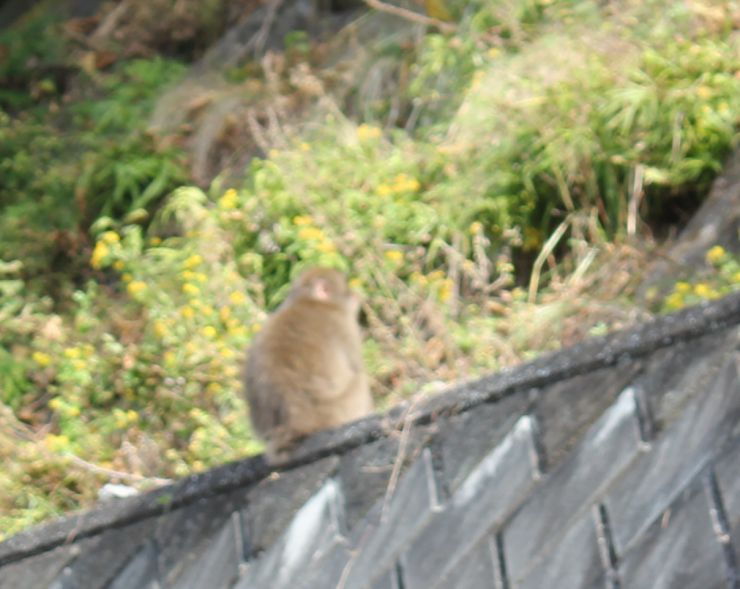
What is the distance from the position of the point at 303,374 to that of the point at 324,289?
756mm

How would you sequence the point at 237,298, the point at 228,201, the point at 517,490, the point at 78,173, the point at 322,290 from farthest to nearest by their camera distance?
the point at 78,173
the point at 228,201
the point at 237,298
the point at 322,290
the point at 517,490

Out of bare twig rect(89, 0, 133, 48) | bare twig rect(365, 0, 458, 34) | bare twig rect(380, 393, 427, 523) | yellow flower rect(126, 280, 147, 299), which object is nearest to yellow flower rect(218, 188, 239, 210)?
yellow flower rect(126, 280, 147, 299)

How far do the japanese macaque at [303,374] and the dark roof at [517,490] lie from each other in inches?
14.7

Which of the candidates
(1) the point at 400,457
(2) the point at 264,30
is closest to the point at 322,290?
(1) the point at 400,457

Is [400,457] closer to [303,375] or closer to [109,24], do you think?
[303,375]

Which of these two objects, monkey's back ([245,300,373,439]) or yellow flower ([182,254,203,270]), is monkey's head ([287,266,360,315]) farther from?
yellow flower ([182,254,203,270])

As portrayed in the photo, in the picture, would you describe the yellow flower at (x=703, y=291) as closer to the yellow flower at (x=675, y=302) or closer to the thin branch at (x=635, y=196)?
the yellow flower at (x=675, y=302)

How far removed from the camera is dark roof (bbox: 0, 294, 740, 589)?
2.11 meters

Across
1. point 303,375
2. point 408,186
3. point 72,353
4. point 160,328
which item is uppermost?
point 303,375

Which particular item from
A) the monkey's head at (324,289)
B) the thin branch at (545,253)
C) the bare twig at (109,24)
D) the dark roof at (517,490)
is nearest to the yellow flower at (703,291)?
the thin branch at (545,253)

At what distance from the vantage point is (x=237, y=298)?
5410 mm

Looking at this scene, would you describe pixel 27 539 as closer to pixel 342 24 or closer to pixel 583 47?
pixel 583 47

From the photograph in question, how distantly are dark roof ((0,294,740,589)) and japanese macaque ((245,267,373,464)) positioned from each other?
37cm

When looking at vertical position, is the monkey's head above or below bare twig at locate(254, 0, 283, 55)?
above
